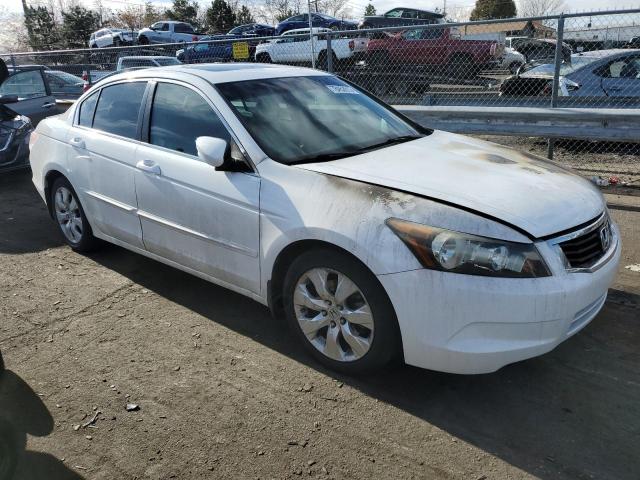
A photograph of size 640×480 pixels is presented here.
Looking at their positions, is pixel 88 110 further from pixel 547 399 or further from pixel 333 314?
pixel 547 399

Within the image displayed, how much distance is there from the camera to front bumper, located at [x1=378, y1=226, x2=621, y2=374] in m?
2.61

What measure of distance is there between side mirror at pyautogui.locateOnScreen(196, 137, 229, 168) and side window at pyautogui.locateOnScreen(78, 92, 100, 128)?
185cm

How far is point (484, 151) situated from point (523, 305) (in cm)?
147

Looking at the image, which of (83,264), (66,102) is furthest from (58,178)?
(66,102)

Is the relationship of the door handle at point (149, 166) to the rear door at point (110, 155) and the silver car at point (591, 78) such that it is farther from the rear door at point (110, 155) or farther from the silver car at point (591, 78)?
the silver car at point (591, 78)

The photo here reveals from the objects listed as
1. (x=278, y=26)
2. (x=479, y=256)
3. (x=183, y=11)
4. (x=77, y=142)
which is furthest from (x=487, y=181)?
(x=183, y=11)

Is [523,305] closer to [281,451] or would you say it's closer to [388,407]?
[388,407]

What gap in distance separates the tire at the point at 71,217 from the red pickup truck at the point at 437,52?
707cm

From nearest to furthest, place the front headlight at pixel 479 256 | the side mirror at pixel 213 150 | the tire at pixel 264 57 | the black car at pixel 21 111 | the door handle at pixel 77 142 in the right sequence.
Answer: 1. the front headlight at pixel 479 256
2. the side mirror at pixel 213 150
3. the door handle at pixel 77 142
4. the black car at pixel 21 111
5. the tire at pixel 264 57

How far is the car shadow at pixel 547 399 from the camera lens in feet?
8.30

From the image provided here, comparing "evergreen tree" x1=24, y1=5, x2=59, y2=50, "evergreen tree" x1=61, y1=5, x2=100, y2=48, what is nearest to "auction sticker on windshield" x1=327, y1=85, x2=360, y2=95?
"evergreen tree" x1=61, y1=5, x2=100, y2=48

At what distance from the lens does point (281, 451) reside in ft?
8.64

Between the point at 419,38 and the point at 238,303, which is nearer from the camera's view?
the point at 238,303

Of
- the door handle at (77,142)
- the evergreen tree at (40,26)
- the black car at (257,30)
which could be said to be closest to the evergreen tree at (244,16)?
the evergreen tree at (40,26)
